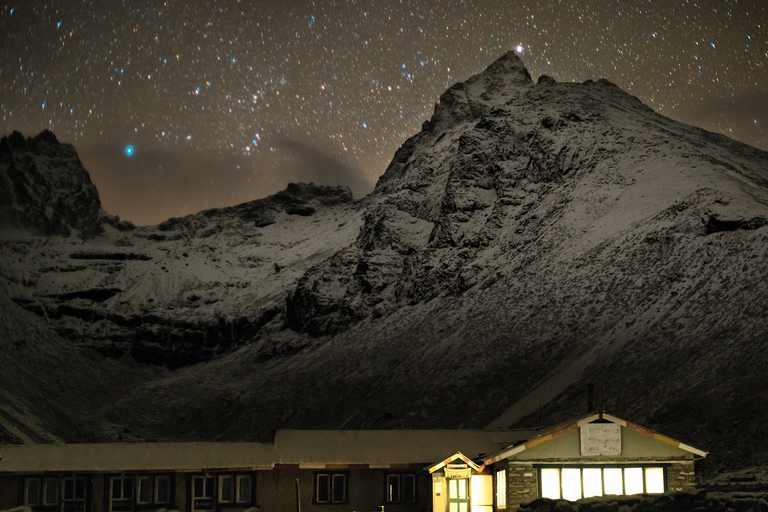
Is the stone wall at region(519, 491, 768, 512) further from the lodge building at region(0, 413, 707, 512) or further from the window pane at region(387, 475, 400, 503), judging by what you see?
the window pane at region(387, 475, 400, 503)

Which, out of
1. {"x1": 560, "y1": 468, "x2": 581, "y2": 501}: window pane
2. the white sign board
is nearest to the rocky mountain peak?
{"x1": 560, "y1": 468, "x2": 581, "y2": 501}: window pane

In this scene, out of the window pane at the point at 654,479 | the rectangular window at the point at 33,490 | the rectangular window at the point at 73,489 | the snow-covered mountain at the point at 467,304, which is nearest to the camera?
the window pane at the point at 654,479

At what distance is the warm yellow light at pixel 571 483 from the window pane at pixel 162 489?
49.6ft

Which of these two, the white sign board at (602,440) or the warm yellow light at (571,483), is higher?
the white sign board at (602,440)

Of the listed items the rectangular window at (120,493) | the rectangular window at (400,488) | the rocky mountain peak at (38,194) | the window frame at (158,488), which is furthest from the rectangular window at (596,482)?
the rocky mountain peak at (38,194)

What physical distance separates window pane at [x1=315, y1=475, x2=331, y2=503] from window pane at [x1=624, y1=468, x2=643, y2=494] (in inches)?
450

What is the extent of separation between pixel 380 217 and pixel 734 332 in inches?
3143

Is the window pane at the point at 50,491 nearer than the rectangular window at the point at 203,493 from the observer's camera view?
Yes

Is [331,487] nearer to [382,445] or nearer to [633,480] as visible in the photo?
[382,445]

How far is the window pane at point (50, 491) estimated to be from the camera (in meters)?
33.3

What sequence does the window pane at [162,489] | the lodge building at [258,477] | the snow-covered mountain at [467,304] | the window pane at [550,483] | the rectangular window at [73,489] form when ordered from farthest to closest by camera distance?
the snow-covered mountain at [467,304] → the window pane at [162,489] → the rectangular window at [73,489] → the lodge building at [258,477] → the window pane at [550,483]

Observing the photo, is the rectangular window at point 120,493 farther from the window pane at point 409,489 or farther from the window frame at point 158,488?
the window pane at point 409,489

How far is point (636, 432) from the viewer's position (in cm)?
2950

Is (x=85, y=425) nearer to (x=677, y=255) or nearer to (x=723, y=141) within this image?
(x=677, y=255)
